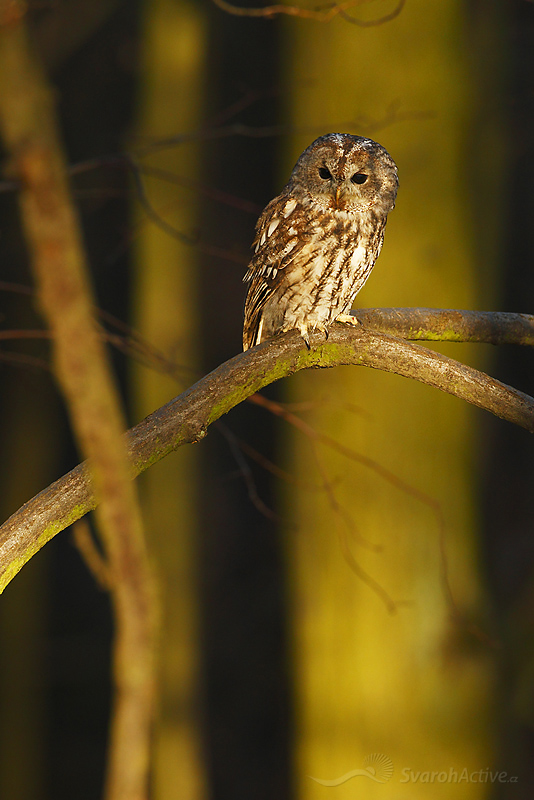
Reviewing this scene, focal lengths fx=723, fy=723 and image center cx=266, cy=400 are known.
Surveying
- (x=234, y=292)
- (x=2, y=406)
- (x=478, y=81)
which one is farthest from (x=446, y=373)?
(x=234, y=292)

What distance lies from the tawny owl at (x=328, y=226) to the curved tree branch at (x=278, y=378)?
1.80 ft

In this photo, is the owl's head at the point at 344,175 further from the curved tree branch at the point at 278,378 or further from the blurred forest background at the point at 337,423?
the curved tree branch at the point at 278,378

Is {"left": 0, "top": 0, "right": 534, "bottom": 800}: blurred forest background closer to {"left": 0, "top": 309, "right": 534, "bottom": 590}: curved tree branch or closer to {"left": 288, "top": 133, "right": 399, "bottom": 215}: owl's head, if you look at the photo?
{"left": 288, "top": 133, "right": 399, "bottom": 215}: owl's head

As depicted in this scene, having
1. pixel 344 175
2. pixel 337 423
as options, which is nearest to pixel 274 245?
pixel 344 175

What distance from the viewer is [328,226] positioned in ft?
8.86

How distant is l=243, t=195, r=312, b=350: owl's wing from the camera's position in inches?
107

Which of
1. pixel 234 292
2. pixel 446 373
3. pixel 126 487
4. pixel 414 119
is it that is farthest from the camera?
pixel 234 292

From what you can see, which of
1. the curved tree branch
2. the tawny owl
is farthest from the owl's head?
the curved tree branch

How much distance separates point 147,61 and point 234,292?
387 centimetres

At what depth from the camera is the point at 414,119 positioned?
3279mm

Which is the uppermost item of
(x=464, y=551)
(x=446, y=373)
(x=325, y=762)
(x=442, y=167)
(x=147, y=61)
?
(x=147, y=61)

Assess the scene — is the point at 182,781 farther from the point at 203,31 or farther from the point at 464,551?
the point at 203,31

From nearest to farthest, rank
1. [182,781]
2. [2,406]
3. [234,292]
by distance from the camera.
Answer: [182,781]
[2,406]
[234,292]

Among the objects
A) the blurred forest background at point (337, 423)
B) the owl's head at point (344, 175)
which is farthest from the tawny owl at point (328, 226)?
the blurred forest background at point (337, 423)
